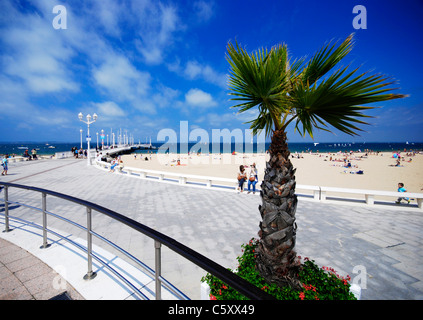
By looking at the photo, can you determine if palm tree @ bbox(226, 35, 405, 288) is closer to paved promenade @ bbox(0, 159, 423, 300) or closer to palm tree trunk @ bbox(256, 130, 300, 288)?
palm tree trunk @ bbox(256, 130, 300, 288)

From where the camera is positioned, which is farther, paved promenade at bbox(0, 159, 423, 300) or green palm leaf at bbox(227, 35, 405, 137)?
paved promenade at bbox(0, 159, 423, 300)

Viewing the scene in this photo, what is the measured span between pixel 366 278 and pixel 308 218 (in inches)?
126

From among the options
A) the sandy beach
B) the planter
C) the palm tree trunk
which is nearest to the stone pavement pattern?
the planter

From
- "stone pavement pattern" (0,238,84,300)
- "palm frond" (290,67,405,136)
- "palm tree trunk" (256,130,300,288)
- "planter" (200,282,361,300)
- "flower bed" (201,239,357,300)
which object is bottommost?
"planter" (200,282,361,300)

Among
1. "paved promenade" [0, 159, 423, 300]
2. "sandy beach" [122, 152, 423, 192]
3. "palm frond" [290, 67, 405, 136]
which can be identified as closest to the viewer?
"palm frond" [290, 67, 405, 136]

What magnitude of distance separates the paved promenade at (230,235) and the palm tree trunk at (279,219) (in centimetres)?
157

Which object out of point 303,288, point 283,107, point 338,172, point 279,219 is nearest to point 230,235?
point 303,288

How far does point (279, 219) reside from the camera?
Answer: 264 centimetres

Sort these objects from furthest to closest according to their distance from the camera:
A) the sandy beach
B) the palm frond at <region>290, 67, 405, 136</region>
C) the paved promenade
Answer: the sandy beach
the paved promenade
the palm frond at <region>290, 67, 405, 136</region>

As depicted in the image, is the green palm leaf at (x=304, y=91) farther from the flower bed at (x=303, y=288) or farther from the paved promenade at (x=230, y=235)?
the paved promenade at (x=230, y=235)

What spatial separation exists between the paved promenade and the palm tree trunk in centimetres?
157

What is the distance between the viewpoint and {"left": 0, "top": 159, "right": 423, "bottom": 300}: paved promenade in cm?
352
